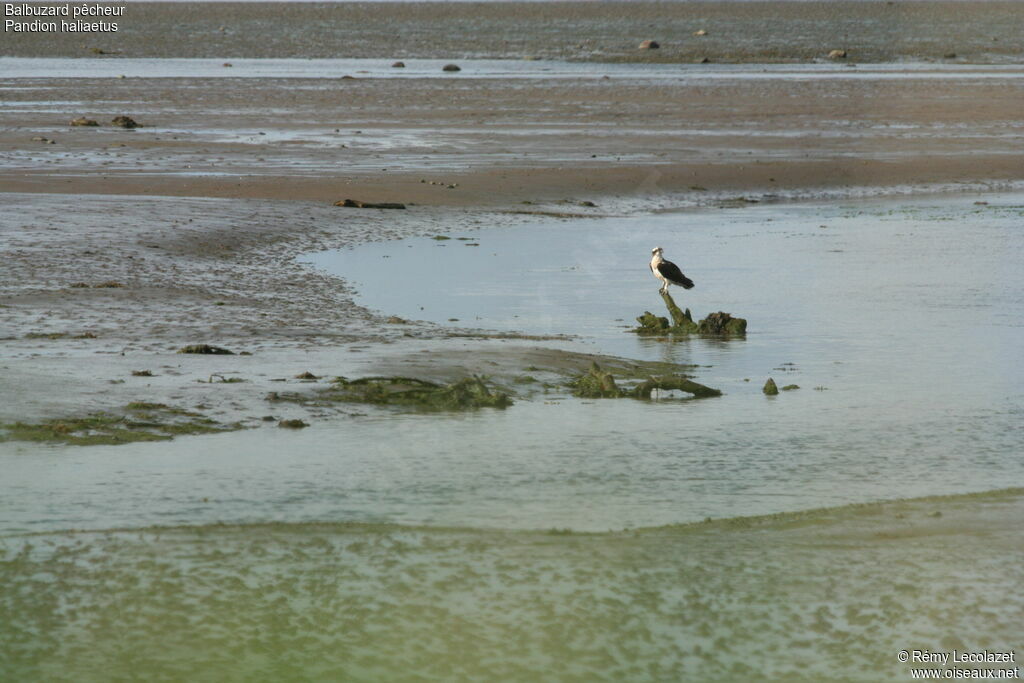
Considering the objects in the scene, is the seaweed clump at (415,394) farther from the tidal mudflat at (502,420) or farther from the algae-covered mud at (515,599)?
the algae-covered mud at (515,599)

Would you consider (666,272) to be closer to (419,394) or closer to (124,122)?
(419,394)

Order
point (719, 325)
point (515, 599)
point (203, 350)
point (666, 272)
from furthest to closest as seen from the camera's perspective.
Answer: point (666, 272) → point (719, 325) → point (203, 350) → point (515, 599)

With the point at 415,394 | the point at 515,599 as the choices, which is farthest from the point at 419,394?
the point at 515,599

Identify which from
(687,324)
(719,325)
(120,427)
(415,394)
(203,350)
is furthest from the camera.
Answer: (687,324)

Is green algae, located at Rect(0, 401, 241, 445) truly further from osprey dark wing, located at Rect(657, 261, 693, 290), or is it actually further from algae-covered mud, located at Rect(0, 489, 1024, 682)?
osprey dark wing, located at Rect(657, 261, 693, 290)

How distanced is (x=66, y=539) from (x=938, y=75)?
47.1 meters

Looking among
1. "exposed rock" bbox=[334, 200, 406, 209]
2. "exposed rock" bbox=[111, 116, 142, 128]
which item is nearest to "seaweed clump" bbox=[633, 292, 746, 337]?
"exposed rock" bbox=[334, 200, 406, 209]

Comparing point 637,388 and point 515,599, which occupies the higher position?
point 637,388

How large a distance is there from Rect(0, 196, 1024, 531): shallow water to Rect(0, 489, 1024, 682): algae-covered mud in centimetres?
37

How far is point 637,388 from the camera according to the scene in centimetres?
921

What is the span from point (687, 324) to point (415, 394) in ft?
10.4

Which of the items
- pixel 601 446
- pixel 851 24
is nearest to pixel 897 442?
pixel 601 446

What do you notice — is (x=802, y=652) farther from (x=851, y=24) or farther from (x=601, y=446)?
(x=851, y=24)

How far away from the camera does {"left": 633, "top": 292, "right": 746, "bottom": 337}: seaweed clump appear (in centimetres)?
1129
